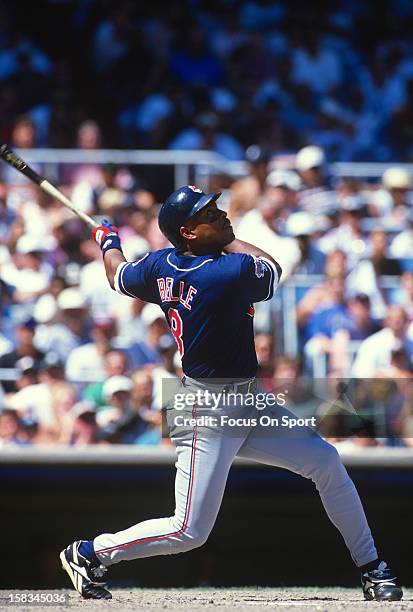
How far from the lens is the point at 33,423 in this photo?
754cm

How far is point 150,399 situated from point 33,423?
0.77 metres

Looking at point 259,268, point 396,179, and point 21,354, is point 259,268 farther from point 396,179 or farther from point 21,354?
point 396,179

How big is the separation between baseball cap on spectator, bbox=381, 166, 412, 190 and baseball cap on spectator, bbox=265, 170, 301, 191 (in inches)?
30.0

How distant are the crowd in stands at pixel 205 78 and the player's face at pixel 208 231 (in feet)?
18.0

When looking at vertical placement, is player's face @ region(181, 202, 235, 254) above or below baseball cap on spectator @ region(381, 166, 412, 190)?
below

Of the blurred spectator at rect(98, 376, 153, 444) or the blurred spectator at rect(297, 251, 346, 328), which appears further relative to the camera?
the blurred spectator at rect(297, 251, 346, 328)

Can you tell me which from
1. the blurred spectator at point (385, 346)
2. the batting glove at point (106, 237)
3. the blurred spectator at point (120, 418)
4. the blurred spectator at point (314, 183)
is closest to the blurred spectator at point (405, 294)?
the blurred spectator at point (385, 346)

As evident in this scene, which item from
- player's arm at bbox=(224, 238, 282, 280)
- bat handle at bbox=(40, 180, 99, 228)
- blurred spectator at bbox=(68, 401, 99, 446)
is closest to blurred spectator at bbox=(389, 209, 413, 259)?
blurred spectator at bbox=(68, 401, 99, 446)

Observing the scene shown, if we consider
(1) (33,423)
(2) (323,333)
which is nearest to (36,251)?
(1) (33,423)

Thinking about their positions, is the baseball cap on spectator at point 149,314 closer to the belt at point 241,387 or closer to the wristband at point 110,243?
the wristband at point 110,243

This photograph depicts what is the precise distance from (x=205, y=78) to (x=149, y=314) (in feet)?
11.8

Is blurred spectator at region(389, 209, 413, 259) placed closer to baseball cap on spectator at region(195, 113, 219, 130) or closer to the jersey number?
baseball cap on spectator at region(195, 113, 219, 130)

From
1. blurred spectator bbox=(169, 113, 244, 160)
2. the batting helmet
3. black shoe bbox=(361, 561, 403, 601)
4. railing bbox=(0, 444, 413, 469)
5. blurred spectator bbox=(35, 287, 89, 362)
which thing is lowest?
black shoe bbox=(361, 561, 403, 601)

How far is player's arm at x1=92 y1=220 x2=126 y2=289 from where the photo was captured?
504 cm
